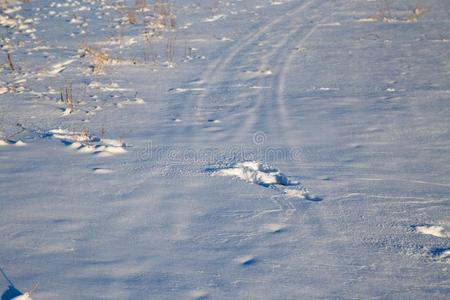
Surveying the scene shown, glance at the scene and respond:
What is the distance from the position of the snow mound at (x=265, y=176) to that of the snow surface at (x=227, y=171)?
16 millimetres

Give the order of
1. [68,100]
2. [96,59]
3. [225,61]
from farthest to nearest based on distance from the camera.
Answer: [225,61] < [96,59] < [68,100]

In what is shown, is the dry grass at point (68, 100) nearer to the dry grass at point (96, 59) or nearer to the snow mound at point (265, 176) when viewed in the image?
the dry grass at point (96, 59)

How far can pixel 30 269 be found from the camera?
253cm

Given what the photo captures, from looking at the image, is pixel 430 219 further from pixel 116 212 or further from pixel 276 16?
pixel 276 16

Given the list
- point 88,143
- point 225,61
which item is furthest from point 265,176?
point 225,61

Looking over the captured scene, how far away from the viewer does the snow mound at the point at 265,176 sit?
11.1 feet

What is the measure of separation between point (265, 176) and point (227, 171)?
314mm

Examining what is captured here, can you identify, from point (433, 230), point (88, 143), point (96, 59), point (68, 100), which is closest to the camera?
point (433, 230)

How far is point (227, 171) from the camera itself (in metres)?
3.76

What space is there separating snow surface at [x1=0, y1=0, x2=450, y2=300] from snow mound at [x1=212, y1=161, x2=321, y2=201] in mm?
16

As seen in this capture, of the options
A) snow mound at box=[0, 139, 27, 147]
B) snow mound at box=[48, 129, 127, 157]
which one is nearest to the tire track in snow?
snow mound at box=[48, 129, 127, 157]

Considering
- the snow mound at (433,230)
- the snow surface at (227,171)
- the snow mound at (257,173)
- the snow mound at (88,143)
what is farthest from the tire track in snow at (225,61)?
the snow mound at (433,230)

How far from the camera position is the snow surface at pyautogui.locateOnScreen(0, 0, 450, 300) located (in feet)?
8.21

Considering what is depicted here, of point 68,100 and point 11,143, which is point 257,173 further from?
point 68,100
